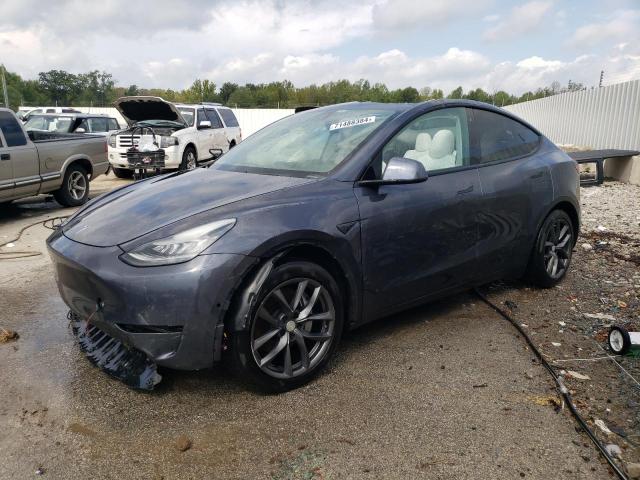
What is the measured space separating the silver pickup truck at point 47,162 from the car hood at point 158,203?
18.0 feet

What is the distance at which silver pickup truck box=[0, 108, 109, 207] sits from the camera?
822 cm

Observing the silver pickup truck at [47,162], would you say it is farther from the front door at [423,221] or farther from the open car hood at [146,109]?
the front door at [423,221]

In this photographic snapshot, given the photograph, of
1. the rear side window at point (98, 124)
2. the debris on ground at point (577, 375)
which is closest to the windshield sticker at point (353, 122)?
the debris on ground at point (577, 375)

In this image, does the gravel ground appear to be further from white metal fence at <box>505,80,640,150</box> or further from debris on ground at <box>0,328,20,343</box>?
white metal fence at <box>505,80,640,150</box>

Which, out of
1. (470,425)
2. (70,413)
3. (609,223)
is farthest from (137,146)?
(470,425)

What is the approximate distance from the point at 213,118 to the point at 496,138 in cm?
1253

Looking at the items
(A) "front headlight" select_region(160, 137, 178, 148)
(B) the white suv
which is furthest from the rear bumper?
(A) "front headlight" select_region(160, 137, 178, 148)

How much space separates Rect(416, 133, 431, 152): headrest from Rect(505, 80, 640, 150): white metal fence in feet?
37.8

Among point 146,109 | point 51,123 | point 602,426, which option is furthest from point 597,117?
point 51,123

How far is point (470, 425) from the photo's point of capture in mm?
2830

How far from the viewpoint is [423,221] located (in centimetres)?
361

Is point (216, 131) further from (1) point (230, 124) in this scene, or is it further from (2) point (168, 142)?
(2) point (168, 142)

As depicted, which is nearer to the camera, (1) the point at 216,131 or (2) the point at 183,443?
(2) the point at 183,443

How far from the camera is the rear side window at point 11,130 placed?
27.0 feet
